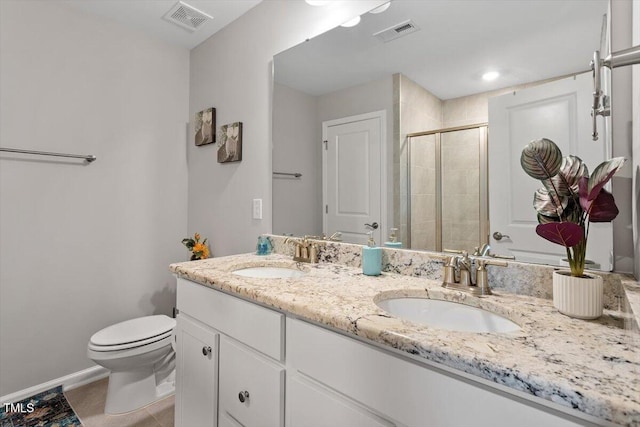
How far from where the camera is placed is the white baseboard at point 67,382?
1786 millimetres

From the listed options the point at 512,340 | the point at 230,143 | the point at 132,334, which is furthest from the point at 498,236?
the point at 132,334

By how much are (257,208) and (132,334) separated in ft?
3.42

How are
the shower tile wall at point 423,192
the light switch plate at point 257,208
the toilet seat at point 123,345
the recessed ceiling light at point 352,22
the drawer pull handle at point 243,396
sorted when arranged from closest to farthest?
the drawer pull handle at point 243,396 < the shower tile wall at point 423,192 < the recessed ceiling light at point 352,22 < the toilet seat at point 123,345 < the light switch plate at point 257,208

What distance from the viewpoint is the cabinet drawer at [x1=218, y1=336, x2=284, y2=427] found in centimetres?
94

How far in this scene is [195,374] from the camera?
1312 mm

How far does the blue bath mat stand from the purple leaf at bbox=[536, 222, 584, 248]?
2329mm

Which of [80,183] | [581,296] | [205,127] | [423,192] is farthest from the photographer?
[205,127]

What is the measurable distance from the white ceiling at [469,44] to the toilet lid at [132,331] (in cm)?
172

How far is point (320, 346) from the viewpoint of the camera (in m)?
0.82

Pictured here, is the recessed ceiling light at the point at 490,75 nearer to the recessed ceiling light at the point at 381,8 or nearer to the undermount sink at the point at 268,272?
the recessed ceiling light at the point at 381,8

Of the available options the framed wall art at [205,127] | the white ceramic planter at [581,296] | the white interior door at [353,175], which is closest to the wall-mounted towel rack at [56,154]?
the framed wall art at [205,127]

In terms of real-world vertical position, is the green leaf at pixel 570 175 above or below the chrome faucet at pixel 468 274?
above

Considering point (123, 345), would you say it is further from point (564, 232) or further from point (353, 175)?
point (564, 232)

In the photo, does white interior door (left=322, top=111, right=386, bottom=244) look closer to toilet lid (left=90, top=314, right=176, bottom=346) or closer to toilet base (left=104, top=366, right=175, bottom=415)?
toilet lid (left=90, top=314, right=176, bottom=346)
